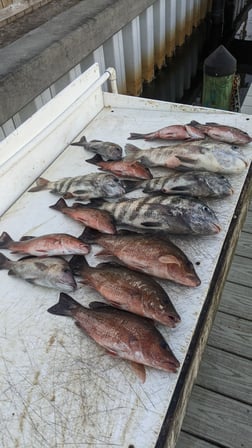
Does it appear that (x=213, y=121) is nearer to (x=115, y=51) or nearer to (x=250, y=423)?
(x=250, y=423)

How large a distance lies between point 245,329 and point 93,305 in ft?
4.27

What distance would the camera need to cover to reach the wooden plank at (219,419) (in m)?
2.23

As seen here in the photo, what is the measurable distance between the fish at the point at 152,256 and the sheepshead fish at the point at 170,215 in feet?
0.33

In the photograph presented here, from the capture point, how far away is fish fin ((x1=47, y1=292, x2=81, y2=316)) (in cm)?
193

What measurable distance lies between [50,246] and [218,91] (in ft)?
9.66

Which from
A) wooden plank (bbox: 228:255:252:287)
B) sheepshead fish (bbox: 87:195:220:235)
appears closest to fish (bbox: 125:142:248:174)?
sheepshead fish (bbox: 87:195:220:235)

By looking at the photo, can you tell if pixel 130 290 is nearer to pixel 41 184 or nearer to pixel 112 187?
pixel 112 187

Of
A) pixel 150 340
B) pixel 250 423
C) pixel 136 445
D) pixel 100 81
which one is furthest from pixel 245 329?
pixel 100 81

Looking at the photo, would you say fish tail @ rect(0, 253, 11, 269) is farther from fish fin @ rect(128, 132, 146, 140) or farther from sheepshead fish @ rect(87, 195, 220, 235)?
fish fin @ rect(128, 132, 146, 140)

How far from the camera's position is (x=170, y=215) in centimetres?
221

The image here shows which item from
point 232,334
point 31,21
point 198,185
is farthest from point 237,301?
point 31,21

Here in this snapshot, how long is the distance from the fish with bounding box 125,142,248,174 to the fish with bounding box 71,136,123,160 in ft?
0.71

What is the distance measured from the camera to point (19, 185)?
9.11 ft

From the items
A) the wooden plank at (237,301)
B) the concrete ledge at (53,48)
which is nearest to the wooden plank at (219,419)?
the wooden plank at (237,301)
